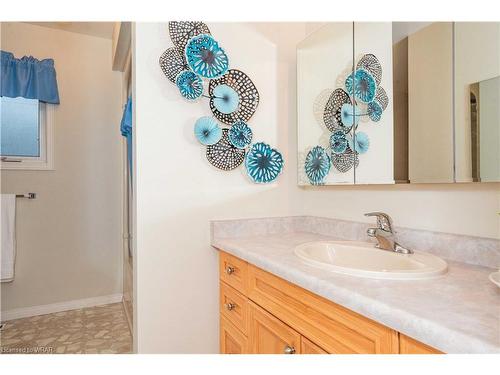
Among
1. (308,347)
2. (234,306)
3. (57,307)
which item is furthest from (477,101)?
(57,307)

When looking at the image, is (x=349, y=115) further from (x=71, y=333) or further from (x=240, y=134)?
→ (x=71, y=333)

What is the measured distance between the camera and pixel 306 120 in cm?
167

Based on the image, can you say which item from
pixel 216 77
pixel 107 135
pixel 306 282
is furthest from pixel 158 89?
pixel 107 135

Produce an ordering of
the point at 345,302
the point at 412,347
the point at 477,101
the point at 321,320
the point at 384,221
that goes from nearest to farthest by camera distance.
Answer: the point at 412,347
the point at 345,302
the point at 321,320
the point at 477,101
the point at 384,221

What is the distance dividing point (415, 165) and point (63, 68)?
2.74m

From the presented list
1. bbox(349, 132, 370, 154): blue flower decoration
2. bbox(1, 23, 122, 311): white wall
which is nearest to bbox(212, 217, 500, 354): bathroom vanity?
bbox(349, 132, 370, 154): blue flower decoration

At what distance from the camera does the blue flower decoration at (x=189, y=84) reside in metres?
1.41

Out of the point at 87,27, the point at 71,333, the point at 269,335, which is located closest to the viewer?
the point at 269,335

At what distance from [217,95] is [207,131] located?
185 mm

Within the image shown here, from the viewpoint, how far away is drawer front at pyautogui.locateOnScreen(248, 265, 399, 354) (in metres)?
Answer: 0.69

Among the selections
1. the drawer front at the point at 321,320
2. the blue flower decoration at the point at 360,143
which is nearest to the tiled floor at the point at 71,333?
the drawer front at the point at 321,320

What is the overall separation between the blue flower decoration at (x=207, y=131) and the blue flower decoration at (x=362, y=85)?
0.64 metres

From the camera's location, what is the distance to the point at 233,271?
52.8 inches
